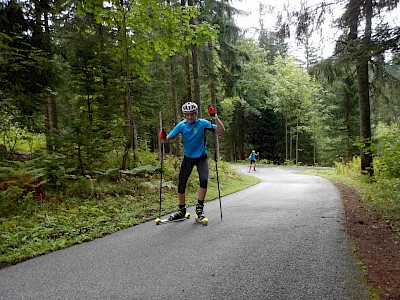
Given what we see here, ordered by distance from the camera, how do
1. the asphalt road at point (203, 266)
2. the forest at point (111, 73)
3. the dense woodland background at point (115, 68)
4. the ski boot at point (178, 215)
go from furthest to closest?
the dense woodland background at point (115, 68), the forest at point (111, 73), the ski boot at point (178, 215), the asphalt road at point (203, 266)

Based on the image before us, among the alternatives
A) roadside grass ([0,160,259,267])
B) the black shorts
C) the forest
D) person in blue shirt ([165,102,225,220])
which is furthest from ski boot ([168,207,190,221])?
the forest

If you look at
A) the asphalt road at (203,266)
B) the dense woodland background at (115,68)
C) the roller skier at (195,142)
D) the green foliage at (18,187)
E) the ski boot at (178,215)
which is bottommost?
the asphalt road at (203,266)

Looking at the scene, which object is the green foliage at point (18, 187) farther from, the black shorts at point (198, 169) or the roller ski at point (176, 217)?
the black shorts at point (198, 169)

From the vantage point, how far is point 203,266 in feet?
11.2

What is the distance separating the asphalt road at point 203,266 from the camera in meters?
2.84

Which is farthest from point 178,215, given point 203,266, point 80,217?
point 203,266

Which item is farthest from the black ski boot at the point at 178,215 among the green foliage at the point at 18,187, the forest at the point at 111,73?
the green foliage at the point at 18,187

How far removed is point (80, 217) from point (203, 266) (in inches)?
137

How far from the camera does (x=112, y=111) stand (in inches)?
472

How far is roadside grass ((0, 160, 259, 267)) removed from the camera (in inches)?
172

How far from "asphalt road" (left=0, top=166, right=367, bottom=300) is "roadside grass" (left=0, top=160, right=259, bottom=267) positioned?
0.35 m

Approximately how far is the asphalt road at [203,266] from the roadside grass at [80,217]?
1.15ft

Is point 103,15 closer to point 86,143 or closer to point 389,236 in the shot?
point 86,143

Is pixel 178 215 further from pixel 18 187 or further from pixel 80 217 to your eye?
pixel 18 187
